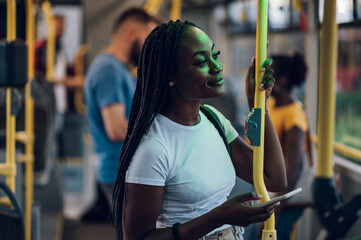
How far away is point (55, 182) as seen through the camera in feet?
17.0

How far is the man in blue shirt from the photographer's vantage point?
2867mm

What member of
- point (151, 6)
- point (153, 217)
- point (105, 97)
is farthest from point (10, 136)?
point (151, 6)

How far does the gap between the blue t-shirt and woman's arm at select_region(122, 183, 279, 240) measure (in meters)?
1.54

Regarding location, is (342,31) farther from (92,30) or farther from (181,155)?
(92,30)

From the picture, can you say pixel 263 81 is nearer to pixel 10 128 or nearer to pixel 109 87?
pixel 10 128

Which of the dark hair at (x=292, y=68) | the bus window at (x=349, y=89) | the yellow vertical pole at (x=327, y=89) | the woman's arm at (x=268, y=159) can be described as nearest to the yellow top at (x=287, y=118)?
the dark hair at (x=292, y=68)

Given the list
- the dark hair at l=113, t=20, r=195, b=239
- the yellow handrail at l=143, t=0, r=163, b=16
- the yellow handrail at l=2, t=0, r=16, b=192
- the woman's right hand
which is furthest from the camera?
the yellow handrail at l=143, t=0, r=163, b=16

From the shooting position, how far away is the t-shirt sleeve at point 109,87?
2877mm

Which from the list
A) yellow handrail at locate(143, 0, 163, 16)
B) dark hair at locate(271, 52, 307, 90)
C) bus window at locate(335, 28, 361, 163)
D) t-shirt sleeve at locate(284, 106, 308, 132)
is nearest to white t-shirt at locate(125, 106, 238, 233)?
t-shirt sleeve at locate(284, 106, 308, 132)

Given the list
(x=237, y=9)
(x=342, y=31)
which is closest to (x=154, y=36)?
(x=342, y=31)

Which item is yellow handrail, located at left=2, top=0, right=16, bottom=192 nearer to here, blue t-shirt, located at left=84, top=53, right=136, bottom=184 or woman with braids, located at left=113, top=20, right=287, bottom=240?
blue t-shirt, located at left=84, top=53, right=136, bottom=184

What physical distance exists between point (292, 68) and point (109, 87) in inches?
35.4

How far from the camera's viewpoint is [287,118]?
2756mm

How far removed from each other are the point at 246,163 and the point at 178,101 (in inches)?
9.6
